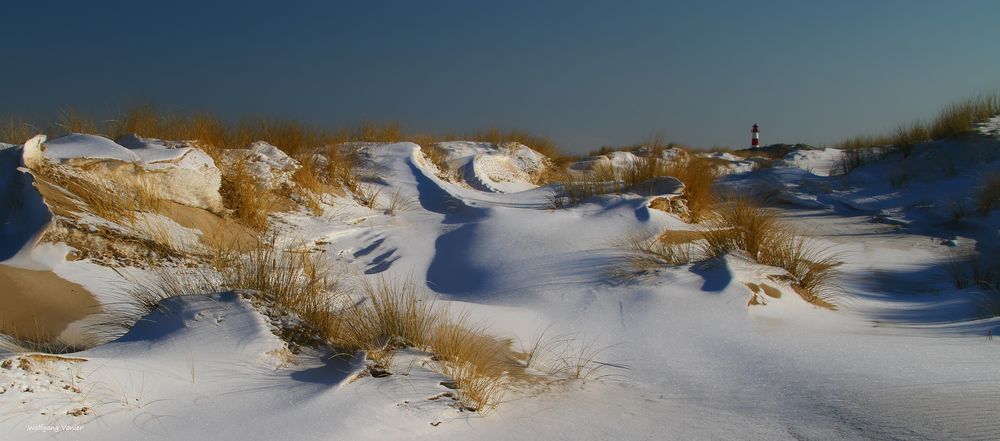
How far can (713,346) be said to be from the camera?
2816 millimetres

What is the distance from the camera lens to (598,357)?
8.98 ft

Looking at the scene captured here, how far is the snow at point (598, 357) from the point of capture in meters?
1.84

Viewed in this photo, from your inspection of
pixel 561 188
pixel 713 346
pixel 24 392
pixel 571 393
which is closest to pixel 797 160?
pixel 561 188

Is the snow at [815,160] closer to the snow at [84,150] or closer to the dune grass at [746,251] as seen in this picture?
the dune grass at [746,251]

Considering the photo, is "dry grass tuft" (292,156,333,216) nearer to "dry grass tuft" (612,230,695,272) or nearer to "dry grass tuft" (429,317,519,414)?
"dry grass tuft" (612,230,695,272)

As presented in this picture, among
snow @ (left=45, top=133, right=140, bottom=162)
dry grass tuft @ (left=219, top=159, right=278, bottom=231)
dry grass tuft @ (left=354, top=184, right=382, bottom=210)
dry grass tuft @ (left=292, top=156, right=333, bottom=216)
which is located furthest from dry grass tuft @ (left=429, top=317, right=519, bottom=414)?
dry grass tuft @ (left=354, top=184, right=382, bottom=210)

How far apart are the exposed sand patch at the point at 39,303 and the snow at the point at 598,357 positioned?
9cm

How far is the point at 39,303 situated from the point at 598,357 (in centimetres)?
254

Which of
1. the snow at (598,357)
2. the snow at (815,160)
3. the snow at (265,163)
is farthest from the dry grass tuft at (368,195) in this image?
the snow at (815,160)

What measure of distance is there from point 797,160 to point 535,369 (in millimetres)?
12070

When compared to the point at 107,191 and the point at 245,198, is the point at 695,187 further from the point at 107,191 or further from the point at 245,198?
the point at 107,191

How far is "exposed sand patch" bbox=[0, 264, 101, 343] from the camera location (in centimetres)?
262

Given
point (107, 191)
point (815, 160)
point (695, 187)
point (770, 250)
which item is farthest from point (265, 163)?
point (815, 160)

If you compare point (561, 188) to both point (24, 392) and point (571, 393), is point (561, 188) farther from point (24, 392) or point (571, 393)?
point (24, 392)
